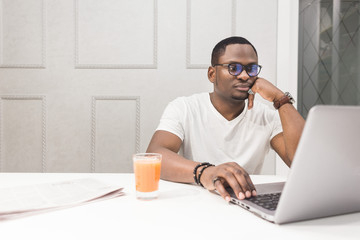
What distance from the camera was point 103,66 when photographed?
2.04 meters

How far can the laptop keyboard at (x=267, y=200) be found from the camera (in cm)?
63

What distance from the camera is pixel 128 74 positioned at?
2045 millimetres

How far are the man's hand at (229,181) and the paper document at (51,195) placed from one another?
0.81 feet

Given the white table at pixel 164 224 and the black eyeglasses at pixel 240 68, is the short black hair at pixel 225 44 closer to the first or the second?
the black eyeglasses at pixel 240 68

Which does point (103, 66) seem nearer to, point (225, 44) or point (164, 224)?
point (225, 44)

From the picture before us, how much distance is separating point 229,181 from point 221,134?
0.75m

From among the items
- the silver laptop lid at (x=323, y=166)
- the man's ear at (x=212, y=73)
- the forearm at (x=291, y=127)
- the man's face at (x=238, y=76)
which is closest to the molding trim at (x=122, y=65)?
the man's ear at (x=212, y=73)

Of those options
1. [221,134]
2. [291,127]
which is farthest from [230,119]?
[291,127]

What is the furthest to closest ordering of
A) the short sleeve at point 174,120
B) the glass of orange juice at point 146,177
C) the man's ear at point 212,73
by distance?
the man's ear at point 212,73 → the short sleeve at point 174,120 → the glass of orange juice at point 146,177

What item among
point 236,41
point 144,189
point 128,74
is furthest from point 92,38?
point 144,189

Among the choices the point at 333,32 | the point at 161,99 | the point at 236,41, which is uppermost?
the point at 333,32

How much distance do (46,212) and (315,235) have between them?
1.82 feet

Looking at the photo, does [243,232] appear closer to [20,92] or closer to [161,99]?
[161,99]

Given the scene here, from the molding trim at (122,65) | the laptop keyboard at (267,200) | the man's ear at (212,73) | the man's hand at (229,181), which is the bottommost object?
the laptop keyboard at (267,200)
